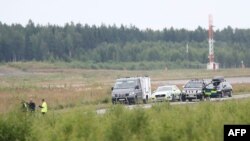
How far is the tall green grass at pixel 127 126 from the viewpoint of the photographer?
14.8 metres

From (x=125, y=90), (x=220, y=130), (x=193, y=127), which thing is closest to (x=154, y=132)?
(x=193, y=127)

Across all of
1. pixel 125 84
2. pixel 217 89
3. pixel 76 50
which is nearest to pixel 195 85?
pixel 217 89

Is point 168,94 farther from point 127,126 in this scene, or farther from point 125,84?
point 127,126

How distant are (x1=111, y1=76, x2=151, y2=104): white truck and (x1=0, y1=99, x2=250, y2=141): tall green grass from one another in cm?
2512

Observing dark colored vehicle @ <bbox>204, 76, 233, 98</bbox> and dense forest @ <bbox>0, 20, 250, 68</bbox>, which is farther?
dense forest @ <bbox>0, 20, 250, 68</bbox>

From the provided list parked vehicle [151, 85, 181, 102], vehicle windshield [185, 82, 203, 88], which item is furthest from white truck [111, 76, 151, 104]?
vehicle windshield [185, 82, 203, 88]

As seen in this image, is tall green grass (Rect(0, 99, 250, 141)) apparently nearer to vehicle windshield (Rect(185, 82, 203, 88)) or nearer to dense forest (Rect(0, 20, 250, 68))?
vehicle windshield (Rect(185, 82, 203, 88))

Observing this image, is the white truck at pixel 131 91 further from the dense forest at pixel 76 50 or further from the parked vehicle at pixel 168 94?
the dense forest at pixel 76 50

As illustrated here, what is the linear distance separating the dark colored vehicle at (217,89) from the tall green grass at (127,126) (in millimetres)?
29632

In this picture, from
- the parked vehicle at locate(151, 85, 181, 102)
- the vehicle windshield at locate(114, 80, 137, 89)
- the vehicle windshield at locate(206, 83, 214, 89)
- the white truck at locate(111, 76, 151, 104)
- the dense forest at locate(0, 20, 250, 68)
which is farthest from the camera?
the dense forest at locate(0, 20, 250, 68)

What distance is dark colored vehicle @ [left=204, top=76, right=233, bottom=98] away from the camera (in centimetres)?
4866

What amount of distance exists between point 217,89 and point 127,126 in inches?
1310

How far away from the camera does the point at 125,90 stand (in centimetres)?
4500

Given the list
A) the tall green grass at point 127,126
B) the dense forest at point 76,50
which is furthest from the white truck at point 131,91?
the dense forest at point 76,50
